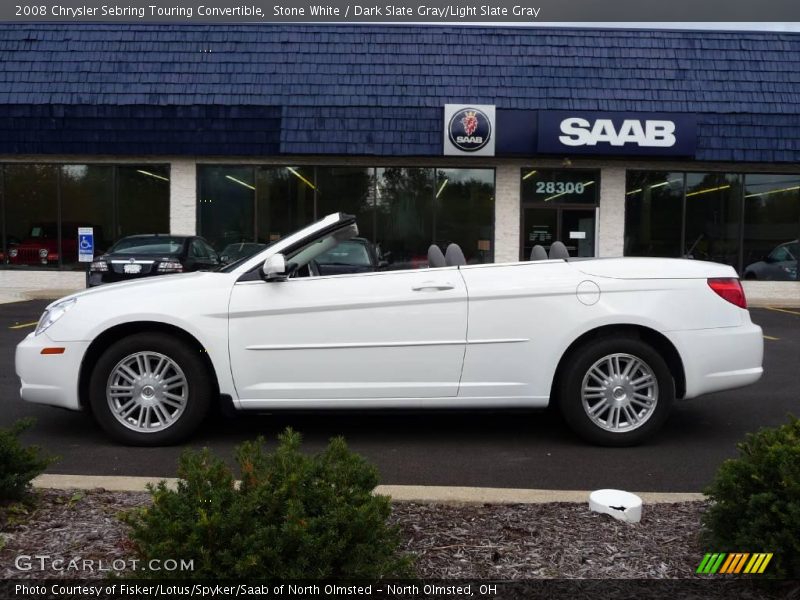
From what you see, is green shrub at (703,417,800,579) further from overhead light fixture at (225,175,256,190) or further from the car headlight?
overhead light fixture at (225,175,256,190)

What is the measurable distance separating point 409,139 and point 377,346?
13352 mm

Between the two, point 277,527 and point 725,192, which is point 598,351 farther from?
point 725,192

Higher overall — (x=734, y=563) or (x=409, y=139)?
(x=409, y=139)

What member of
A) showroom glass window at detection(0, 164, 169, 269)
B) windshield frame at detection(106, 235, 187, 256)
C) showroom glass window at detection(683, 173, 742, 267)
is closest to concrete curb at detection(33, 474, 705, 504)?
windshield frame at detection(106, 235, 187, 256)

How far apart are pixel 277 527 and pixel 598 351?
309 cm

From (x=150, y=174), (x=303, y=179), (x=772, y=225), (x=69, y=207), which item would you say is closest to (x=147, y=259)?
(x=150, y=174)

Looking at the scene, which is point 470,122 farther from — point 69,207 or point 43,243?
point 43,243

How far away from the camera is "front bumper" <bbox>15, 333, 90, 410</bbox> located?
5.15 metres

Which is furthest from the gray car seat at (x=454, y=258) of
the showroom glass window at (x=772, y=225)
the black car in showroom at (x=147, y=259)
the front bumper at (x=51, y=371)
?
the showroom glass window at (x=772, y=225)

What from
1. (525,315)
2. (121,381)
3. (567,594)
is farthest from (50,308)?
(567,594)

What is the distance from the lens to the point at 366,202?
63.4ft

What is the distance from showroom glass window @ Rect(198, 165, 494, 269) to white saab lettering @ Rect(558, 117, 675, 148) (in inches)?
90.3

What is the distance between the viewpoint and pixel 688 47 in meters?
18.7

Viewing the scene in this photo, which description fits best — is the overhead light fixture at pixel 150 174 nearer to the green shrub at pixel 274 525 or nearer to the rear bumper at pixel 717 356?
the rear bumper at pixel 717 356
